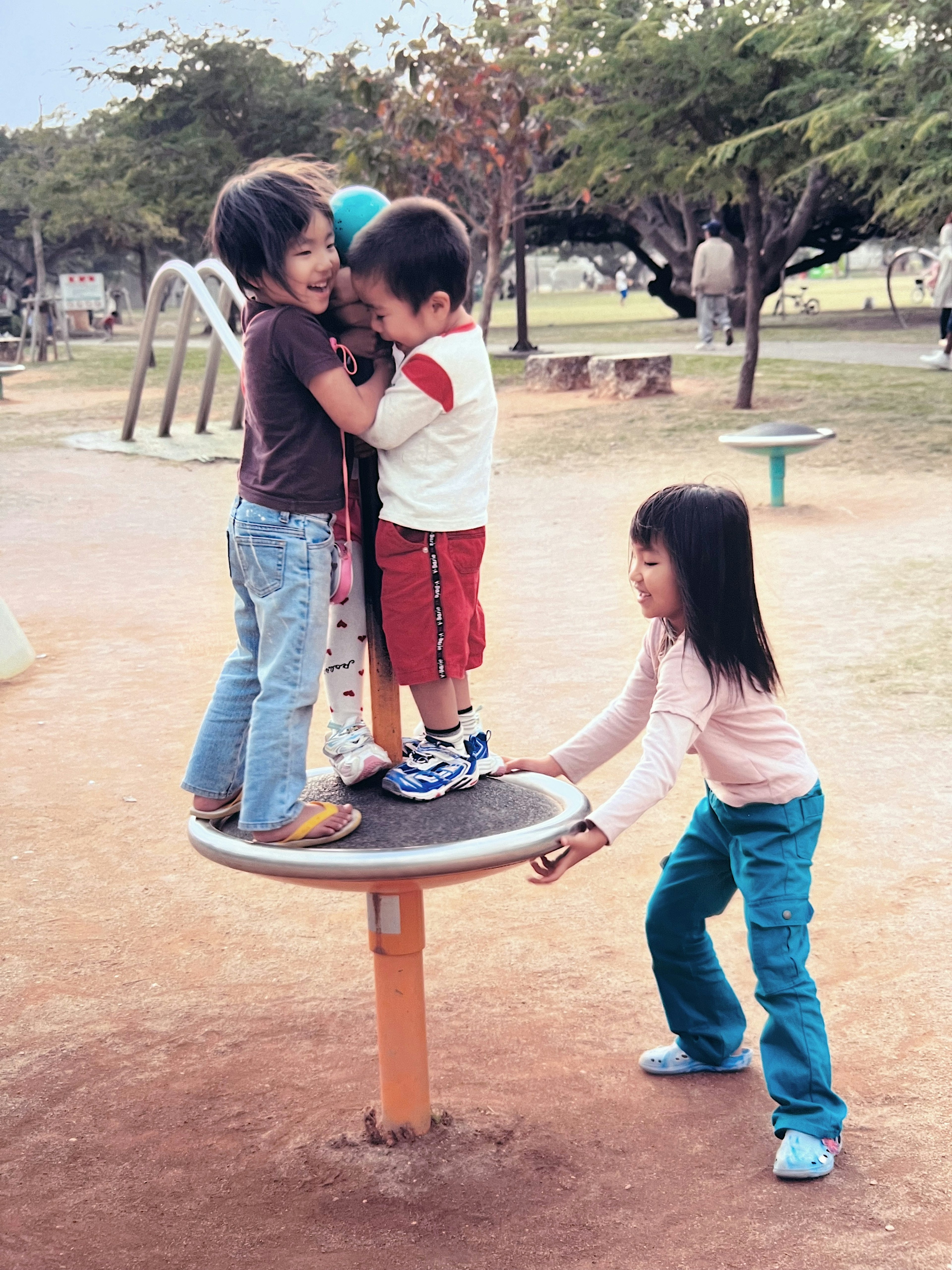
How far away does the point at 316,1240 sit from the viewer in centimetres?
230

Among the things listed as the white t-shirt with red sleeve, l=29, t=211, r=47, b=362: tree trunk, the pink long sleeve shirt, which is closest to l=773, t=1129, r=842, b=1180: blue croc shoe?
the pink long sleeve shirt

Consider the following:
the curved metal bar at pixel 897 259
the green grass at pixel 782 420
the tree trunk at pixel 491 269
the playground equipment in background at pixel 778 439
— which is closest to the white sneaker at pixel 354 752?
the playground equipment in background at pixel 778 439

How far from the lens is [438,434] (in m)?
2.27

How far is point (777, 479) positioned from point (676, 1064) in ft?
21.9

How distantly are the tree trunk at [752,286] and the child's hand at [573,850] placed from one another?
1104 cm

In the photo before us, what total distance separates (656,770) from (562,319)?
120 feet

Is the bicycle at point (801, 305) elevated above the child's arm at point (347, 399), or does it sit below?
below

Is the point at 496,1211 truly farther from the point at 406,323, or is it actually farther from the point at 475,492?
the point at 406,323

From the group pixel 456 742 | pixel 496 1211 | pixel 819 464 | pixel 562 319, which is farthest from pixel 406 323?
pixel 562 319

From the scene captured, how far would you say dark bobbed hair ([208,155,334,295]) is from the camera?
2.11 m

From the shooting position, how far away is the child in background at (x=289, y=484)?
7.08 ft

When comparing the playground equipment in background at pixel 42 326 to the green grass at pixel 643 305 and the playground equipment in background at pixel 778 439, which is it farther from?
the playground equipment in background at pixel 778 439

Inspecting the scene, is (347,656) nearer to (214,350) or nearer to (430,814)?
(430,814)

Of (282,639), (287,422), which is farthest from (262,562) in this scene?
(287,422)
